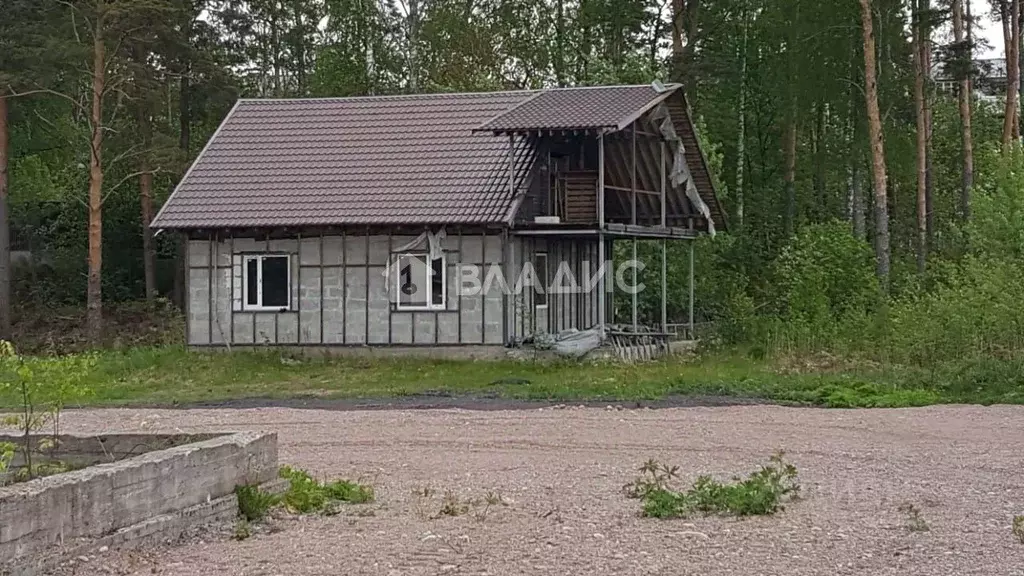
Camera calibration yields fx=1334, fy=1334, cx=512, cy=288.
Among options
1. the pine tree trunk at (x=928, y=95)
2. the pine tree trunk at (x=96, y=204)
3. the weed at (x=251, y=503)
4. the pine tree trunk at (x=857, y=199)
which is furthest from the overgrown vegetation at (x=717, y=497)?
the pine tree trunk at (x=857, y=199)

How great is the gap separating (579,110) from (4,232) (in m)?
16.5

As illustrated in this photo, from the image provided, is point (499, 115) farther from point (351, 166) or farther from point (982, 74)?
point (982, 74)

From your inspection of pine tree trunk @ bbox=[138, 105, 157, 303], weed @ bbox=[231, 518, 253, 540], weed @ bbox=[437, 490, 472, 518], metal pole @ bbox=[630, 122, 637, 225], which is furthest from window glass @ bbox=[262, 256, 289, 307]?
weed @ bbox=[231, 518, 253, 540]

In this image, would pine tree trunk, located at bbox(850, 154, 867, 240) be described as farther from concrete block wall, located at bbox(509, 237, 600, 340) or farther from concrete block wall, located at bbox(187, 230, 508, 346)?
concrete block wall, located at bbox(187, 230, 508, 346)

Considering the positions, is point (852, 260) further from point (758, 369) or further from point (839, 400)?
point (839, 400)

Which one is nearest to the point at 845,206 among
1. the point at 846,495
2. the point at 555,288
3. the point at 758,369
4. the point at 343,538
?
the point at 555,288

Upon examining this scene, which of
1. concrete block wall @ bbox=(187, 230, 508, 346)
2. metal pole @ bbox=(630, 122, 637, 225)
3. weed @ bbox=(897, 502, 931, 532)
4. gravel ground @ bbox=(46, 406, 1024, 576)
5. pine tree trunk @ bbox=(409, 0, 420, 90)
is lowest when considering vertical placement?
gravel ground @ bbox=(46, 406, 1024, 576)

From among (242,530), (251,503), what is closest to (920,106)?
(251,503)

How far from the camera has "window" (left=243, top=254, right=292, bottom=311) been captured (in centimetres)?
2670

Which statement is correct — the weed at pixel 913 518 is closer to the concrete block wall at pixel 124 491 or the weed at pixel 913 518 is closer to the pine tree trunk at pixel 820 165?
the concrete block wall at pixel 124 491

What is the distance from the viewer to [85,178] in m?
40.4

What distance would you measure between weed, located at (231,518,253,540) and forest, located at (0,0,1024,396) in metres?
13.8

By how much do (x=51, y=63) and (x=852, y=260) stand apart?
19265mm

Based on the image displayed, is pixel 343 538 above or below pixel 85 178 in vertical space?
below
